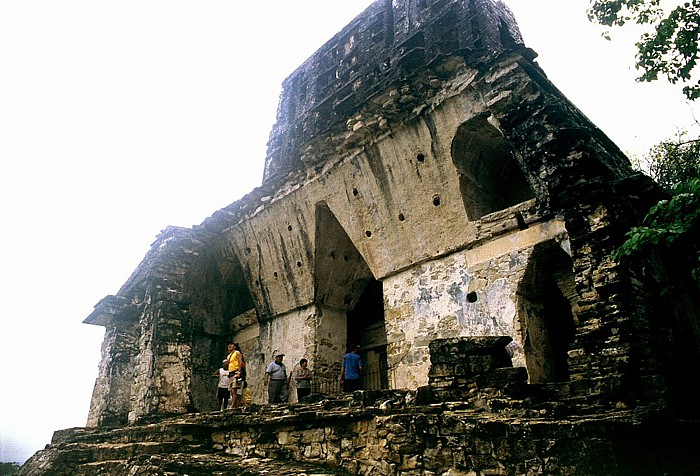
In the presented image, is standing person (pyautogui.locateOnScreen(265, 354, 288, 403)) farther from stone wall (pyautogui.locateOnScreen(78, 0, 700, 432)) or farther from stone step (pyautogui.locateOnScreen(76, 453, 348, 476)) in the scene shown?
stone step (pyautogui.locateOnScreen(76, 453, 348, 476))

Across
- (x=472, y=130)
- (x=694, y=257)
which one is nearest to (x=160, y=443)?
(x=472, y=130)

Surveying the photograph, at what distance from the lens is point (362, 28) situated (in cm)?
1298

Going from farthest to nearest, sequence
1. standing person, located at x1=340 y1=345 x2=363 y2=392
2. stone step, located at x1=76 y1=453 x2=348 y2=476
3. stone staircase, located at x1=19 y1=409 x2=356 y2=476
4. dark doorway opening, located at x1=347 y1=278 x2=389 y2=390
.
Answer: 1. dark doorway opening, located at x1=347 y1=278 x2=389 y2=390
2. standing person, located at x1=340 y1=345 x2=363 y2=392
3. stone staircase, located at x1=19 y1=409 x2=356 y2=476
4. stone step, located at x1=76 y1=453 x2=348 y2=476

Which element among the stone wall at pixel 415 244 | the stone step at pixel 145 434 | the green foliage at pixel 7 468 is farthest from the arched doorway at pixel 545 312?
the green foliage at pixel 7 468

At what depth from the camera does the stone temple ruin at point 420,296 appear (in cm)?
513

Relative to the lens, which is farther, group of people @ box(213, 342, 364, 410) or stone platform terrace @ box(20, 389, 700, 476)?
group of people @ box(213, 342, 364, 410)

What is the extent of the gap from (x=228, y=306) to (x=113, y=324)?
2.84 meters

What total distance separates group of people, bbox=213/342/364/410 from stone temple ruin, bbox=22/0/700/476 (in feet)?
1.99

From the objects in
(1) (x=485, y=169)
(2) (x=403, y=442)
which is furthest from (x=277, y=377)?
(1) (x=485, y=169)

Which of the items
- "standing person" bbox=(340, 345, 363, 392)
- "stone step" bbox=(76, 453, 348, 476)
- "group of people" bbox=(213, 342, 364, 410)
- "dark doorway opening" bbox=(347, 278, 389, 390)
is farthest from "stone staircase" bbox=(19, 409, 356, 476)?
"dark doorway opening" bbox=(347, 278, 389, 390)

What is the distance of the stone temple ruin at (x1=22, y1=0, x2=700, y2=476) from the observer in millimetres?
5129

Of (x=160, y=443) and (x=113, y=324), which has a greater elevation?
(x=113, y=324)

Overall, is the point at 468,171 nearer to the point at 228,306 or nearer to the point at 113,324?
the point at 228,306

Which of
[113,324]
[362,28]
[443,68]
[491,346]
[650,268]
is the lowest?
[491,346]
